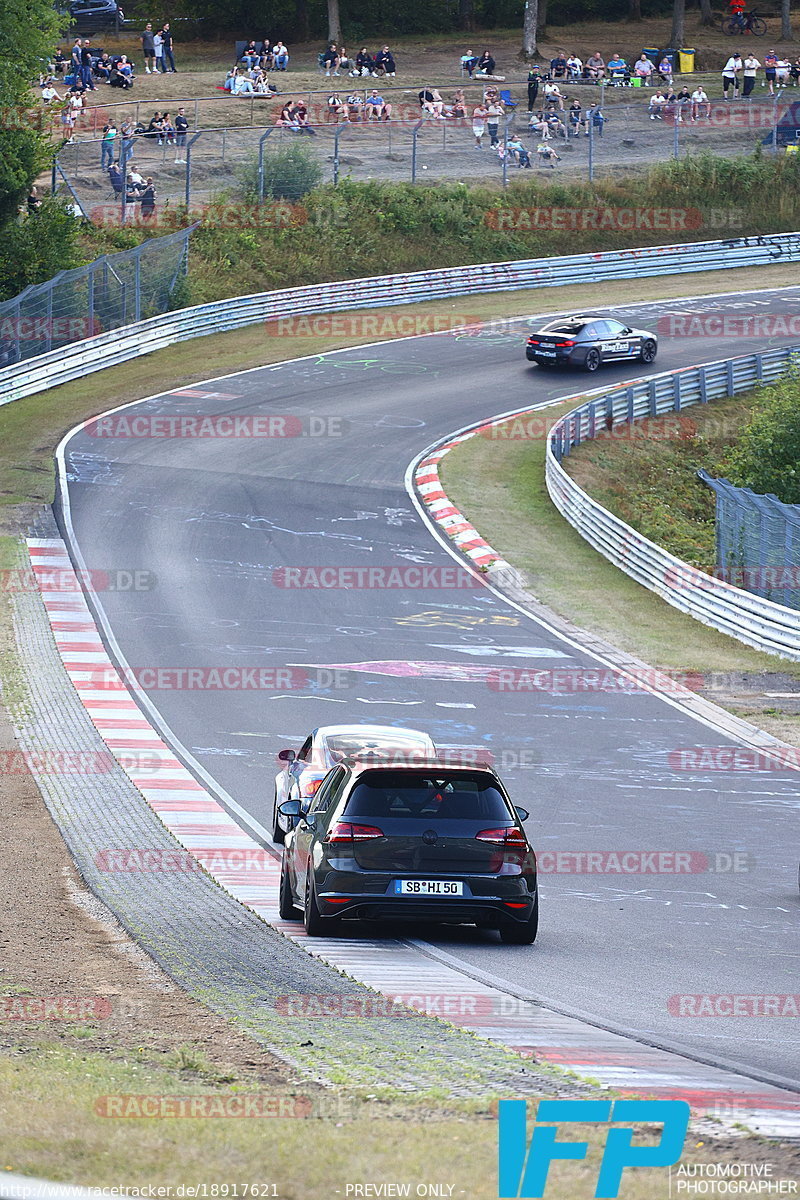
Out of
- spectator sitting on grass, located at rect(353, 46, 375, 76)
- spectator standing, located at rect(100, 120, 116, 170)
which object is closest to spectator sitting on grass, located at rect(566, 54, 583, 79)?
spectator sitting on grass, located at rect(353, 46, 375, 76)

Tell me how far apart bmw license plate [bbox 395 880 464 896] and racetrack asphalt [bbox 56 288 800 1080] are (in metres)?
0.49

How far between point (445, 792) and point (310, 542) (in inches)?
767

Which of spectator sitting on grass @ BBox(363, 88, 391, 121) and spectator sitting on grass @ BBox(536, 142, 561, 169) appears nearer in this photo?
spectator sitting on grass @ BBox(536, 142, 561, 169)

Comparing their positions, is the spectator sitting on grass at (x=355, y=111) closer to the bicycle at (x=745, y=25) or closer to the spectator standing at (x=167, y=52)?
the spectator standing at (x=167, y=52)

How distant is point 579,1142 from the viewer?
5957mm

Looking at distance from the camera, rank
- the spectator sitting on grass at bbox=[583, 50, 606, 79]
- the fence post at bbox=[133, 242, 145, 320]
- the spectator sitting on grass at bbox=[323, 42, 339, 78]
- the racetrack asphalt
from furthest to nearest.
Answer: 1. the spectator sitting on grass at bbox=[583, 50, 606, 79]
2. the spectator sitting on grass at bbox=[323, 42, 339, 78]
3. the fence post at bbox=[133, 242, 145, 320]
4. the racetrack asphalt

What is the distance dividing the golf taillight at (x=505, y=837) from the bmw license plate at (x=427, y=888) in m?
0.39

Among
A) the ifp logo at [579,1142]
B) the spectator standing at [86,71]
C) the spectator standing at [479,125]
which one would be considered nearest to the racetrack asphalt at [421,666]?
the ifp logo at [579,1142]

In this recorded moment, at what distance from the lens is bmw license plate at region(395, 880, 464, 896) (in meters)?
11.2

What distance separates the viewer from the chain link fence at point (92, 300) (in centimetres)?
4200

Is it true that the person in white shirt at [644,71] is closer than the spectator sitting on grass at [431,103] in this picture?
No

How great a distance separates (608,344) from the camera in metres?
47.2

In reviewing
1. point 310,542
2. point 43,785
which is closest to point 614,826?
point 43,785

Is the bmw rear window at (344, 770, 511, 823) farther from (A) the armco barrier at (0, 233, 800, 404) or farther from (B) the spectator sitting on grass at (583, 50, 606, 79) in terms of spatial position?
(B) the spectator sitting on grass at (583, 50, 606, 79)
